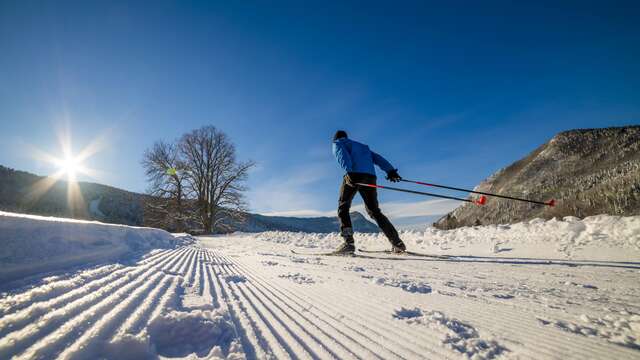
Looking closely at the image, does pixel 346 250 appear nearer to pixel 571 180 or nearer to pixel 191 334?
pixel 191 334

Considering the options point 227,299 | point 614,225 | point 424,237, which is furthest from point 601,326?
point 424,237

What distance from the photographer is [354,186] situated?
472 cm

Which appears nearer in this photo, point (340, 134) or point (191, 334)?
point (191, 334)

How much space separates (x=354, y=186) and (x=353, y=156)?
20.7 inches

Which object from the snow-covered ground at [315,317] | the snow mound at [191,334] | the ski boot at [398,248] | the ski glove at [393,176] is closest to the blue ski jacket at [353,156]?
the ski glove at [393,176]

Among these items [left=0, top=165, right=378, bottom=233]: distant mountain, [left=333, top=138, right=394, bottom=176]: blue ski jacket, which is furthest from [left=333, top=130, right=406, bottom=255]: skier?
[left=0, top=165, right=378, bottom=233]: distant mountain

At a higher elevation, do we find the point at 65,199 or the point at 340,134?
the point at 65,199

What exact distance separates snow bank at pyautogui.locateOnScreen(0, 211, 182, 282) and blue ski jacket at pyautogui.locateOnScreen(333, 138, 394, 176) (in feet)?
10.7

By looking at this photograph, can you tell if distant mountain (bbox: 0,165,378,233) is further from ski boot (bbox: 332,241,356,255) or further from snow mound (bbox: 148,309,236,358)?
snow mound (bbox: 148,309,236,358)

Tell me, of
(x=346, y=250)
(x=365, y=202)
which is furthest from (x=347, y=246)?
(x=365, y=202)

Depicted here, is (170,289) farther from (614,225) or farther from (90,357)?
(614,225)

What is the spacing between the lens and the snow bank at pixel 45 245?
1.51 meters

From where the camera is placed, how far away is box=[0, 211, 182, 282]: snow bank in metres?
1.51

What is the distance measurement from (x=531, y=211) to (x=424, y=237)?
2903mm
